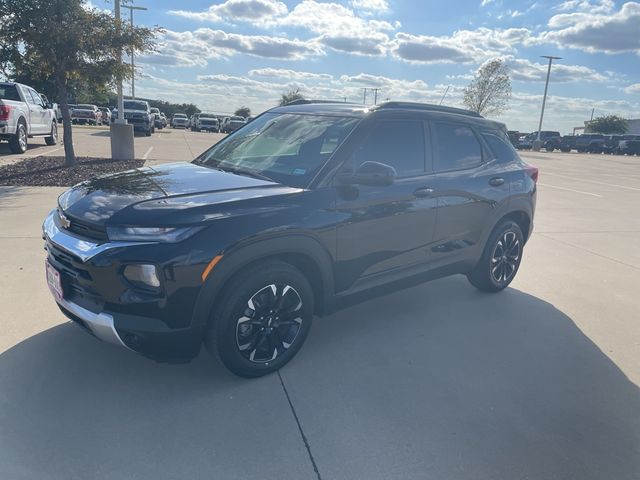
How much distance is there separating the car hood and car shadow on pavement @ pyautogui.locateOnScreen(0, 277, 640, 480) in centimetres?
106

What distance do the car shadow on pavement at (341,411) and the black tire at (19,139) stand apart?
12.2m

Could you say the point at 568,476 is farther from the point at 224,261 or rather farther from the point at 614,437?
the point at 224,261

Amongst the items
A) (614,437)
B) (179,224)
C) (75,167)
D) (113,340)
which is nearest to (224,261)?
(179,224)

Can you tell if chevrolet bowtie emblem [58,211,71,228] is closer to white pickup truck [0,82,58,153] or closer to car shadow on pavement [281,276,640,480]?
car shadow on pavement [281,276,640,480]

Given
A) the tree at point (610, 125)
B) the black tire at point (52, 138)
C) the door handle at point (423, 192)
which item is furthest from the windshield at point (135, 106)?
the tree at point (610, 125)

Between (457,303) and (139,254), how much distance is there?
3198 millimetres

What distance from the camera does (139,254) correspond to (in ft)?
8.56

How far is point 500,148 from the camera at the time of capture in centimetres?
486

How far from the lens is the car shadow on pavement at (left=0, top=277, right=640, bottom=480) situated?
2473 mm

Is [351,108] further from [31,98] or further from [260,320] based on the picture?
[31,98]

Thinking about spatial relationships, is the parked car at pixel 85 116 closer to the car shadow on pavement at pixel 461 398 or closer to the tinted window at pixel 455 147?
the tinted window at pixel 455 147

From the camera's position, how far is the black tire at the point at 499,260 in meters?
4.77

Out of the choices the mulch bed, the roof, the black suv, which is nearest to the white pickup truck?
the mulch bed

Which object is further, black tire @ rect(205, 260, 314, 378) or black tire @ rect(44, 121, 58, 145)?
black tire @ rect(44, 121, 58, 145)
